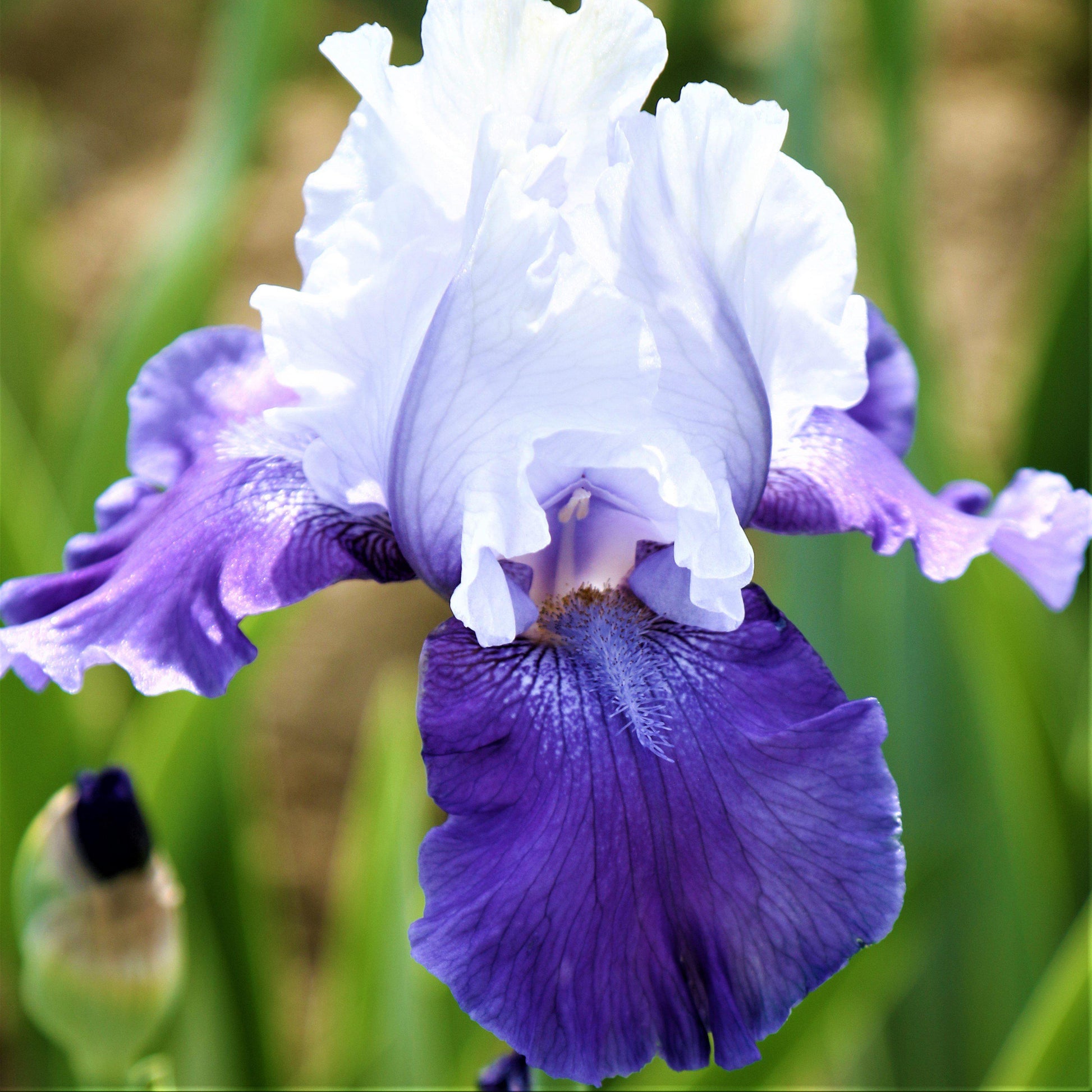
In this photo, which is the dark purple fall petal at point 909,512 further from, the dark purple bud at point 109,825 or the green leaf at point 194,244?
the green leaf at point 194,244

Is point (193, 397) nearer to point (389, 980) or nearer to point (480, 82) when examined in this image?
point (480, 82)

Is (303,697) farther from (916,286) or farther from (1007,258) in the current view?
(1007,258)

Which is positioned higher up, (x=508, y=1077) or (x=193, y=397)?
(x=193, y=397)

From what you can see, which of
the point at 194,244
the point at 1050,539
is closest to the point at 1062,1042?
the point at 1050,539

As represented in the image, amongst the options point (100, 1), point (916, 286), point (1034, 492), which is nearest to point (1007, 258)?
point (916, 286)

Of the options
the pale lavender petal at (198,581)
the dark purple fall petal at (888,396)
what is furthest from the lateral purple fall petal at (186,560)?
the dark purple fall petal at (888,396)

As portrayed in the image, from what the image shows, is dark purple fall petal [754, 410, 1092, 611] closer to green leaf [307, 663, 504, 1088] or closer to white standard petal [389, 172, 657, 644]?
white standard petal [389, 172, 657, 644]
